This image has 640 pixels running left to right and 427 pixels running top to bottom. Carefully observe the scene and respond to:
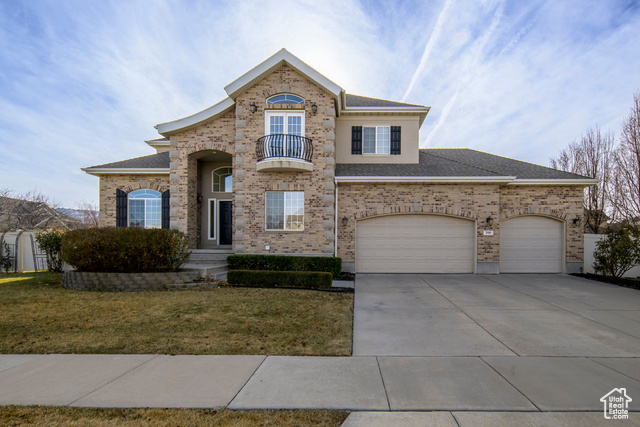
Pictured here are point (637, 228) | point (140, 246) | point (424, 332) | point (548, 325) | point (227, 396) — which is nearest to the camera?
point (227, 396)

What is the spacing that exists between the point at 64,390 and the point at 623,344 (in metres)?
Answer: 8.08

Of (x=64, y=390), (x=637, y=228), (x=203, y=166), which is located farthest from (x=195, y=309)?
(x=637, y=228)

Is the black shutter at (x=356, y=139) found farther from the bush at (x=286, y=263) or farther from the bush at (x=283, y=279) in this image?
the bush at (x=283, y=279)

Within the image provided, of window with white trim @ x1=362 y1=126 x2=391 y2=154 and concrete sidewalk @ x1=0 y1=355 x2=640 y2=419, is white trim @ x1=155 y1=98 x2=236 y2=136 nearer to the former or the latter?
window with white trim @ x1=362 y1=126 x2=391 y2=154

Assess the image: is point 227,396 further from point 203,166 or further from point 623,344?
point 203,166

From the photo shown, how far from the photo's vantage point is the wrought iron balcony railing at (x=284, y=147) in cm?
1266

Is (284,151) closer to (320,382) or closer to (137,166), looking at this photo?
(137,166)

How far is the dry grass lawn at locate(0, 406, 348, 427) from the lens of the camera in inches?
120

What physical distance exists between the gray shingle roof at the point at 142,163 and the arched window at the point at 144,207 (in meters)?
1.15

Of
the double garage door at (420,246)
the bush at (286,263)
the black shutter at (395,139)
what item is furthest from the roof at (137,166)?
the black shutter at (395,139)

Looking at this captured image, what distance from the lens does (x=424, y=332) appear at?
5855 millimetres

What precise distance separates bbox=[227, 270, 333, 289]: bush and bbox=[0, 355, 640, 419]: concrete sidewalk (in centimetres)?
530

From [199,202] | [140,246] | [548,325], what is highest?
[199,202]

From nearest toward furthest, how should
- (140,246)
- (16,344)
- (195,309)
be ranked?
(16,344)
(195,309)
(140,246)
